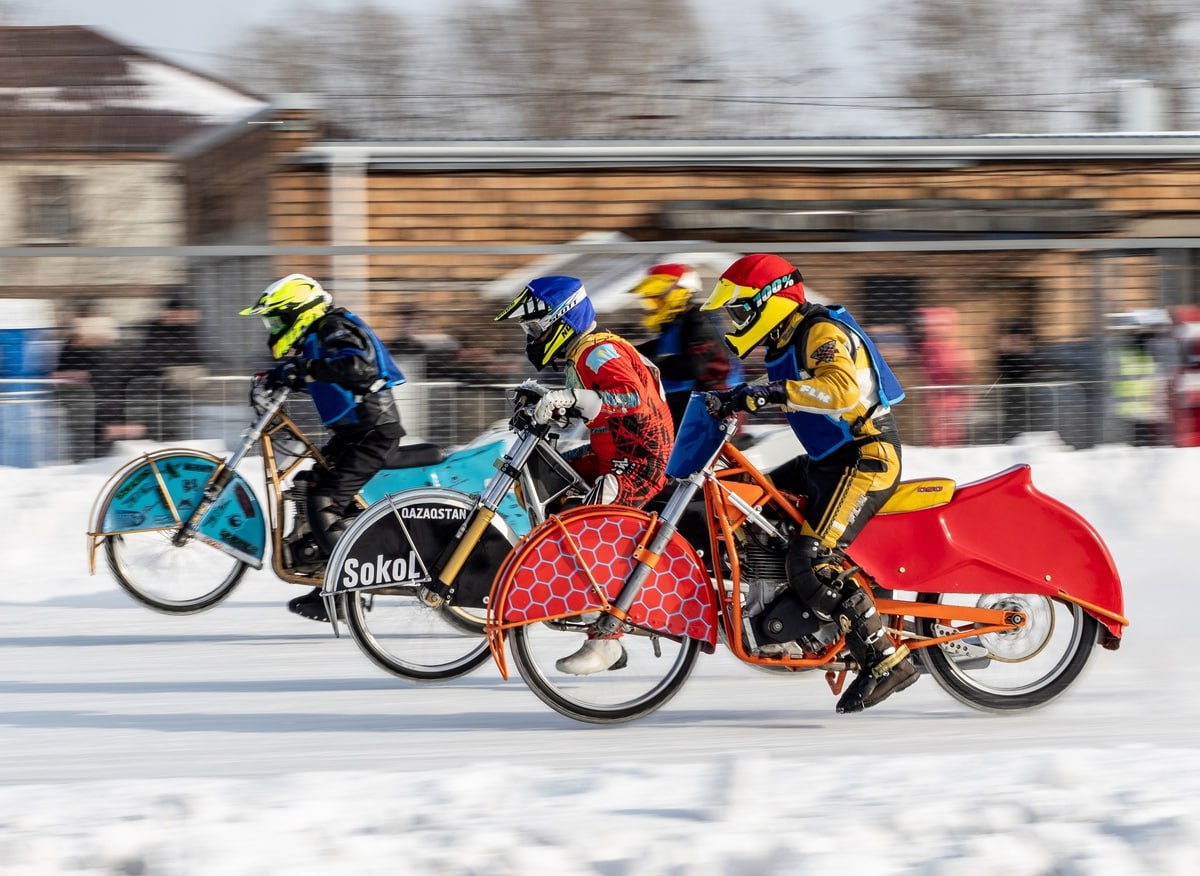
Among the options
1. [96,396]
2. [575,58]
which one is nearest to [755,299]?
[96,396]

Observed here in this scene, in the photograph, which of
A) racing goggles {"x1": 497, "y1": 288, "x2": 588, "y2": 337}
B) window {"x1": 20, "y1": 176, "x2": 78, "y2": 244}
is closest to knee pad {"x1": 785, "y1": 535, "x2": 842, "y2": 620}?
racing goggles {"x1": 497, "y1": 288, "x2": 588, "y2": 337}

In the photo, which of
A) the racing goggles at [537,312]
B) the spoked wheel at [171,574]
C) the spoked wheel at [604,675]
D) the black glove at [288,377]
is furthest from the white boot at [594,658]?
the spoked wheel at [171,574]

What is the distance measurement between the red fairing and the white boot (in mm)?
896

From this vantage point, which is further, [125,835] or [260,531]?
[260,531]

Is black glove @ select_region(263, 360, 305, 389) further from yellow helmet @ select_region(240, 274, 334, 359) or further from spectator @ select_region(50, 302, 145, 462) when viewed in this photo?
spectator @ select_region(50, 302, 145, 462)

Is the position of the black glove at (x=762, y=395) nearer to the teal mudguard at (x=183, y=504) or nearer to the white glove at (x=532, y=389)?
the white glove at (x=532, y=389)

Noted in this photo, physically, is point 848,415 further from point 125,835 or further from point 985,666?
point 125,835

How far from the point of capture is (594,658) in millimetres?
5715

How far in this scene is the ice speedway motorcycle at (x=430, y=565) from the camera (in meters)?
6.18

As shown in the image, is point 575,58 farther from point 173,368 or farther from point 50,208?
point 173,368

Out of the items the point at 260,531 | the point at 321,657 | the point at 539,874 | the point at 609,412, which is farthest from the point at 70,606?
the point at 539,874

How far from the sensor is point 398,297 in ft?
35.1

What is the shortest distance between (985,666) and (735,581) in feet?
3.25

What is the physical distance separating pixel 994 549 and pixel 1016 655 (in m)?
0.41
